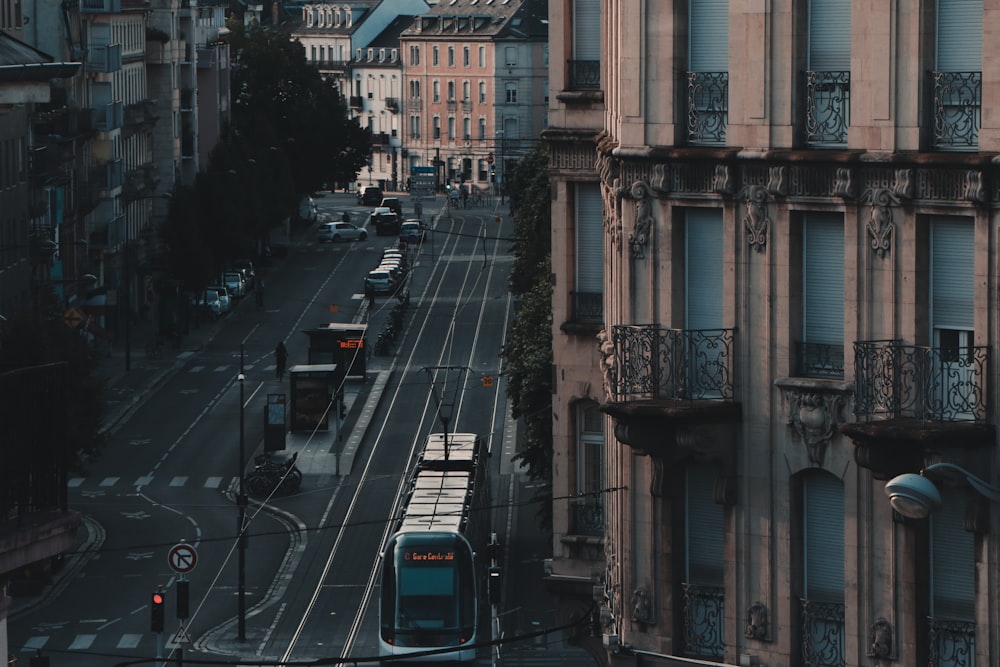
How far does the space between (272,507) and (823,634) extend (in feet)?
173

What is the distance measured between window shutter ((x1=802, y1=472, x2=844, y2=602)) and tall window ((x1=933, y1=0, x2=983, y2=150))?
3911mm

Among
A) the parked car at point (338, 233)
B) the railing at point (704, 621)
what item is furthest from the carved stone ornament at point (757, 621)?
the parked car at point (338, 233)

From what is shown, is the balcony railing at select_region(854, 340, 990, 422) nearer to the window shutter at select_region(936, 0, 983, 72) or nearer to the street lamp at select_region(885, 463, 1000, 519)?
the street lamp at select_region(885, 463, 1000, 519)

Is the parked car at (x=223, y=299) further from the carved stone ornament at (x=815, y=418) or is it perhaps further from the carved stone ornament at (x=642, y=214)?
the carved stone ornament at (x=815, y=418)

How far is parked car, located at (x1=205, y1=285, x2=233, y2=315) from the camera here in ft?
419

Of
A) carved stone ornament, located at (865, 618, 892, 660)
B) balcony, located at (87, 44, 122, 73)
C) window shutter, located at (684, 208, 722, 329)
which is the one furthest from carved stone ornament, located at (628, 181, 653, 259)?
balcony, located at (87, 44, 122, 73)

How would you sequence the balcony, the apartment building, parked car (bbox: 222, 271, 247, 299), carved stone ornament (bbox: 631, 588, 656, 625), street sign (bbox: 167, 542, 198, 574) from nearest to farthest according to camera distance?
the apartment building, carved stone ornament (bbox: 631, 588, 656, 625), street sign (bbox: 167, 542, 198, 574), the balcony, parked car (bbox: 222, 271, 247, 299)

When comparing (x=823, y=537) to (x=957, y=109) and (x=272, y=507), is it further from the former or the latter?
(x=272, y=507)

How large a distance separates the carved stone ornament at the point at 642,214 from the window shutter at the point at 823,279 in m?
2.01

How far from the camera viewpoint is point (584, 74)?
43.7 m

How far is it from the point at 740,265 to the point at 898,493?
484cm

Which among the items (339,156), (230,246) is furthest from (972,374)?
(339,156)

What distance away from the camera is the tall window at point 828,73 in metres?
28.4

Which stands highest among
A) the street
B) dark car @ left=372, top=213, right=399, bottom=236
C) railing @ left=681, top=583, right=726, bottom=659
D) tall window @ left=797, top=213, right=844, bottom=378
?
tall window @ left=797, top=213, right=844, bottom=378
